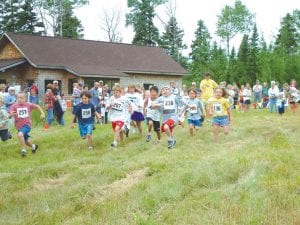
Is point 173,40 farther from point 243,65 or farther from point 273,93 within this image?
point 273,93

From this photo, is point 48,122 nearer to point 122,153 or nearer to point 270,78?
point 122,153

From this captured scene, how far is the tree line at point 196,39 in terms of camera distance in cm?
5466

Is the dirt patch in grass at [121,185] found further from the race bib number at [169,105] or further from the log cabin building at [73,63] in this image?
the log cabin building at [73,63]

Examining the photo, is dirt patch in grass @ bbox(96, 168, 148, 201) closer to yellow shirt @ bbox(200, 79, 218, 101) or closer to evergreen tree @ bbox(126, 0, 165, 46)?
yellow shirt @ bbox(200, 79, 218, 101)

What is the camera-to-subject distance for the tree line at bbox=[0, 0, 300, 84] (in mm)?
54656

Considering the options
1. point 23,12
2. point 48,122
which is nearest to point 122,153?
point 48,122

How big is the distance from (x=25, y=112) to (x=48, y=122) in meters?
5.99

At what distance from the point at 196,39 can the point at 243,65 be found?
10.6 meters

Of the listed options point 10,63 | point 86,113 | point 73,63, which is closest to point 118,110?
point 86,113

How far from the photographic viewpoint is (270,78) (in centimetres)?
5162

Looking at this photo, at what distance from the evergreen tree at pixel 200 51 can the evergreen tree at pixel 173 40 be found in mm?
2497

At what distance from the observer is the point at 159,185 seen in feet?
28.4

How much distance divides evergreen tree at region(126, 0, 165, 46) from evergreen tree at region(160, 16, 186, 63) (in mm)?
1966

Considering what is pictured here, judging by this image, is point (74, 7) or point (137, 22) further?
point (137, 22)
